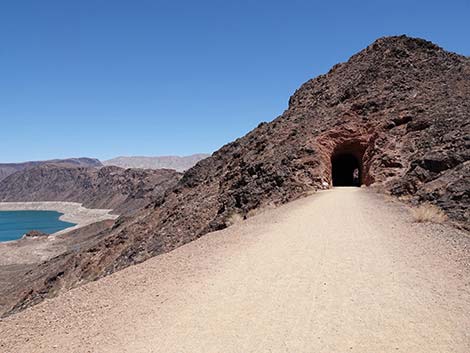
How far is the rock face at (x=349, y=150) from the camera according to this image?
51.9ft

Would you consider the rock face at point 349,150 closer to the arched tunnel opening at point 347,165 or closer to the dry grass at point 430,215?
the arched tunnel opening at point 347,165

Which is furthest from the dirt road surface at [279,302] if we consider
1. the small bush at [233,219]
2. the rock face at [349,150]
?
the small bush at [233,219]

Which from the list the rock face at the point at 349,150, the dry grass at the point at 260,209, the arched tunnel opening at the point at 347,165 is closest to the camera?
the rock face at the point at 349,150

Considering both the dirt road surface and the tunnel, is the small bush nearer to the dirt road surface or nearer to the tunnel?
the dirt road surface

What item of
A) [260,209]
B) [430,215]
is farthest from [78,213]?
[430,215]

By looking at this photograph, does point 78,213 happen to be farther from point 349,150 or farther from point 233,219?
point 233,219

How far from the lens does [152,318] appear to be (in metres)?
6.00

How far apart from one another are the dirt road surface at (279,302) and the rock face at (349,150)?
4424 mm

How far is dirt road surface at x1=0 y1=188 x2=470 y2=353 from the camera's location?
5117 millimetres

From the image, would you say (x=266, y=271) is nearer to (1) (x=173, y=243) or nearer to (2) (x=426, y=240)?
(2) (x=426, y=240)

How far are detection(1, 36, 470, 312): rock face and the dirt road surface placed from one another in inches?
174

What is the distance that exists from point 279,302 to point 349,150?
17675mm

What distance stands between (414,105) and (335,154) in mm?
4834

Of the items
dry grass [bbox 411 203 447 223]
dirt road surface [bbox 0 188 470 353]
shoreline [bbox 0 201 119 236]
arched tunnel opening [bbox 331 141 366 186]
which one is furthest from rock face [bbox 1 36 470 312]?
shoreline [bbox 0 201 119 236]
